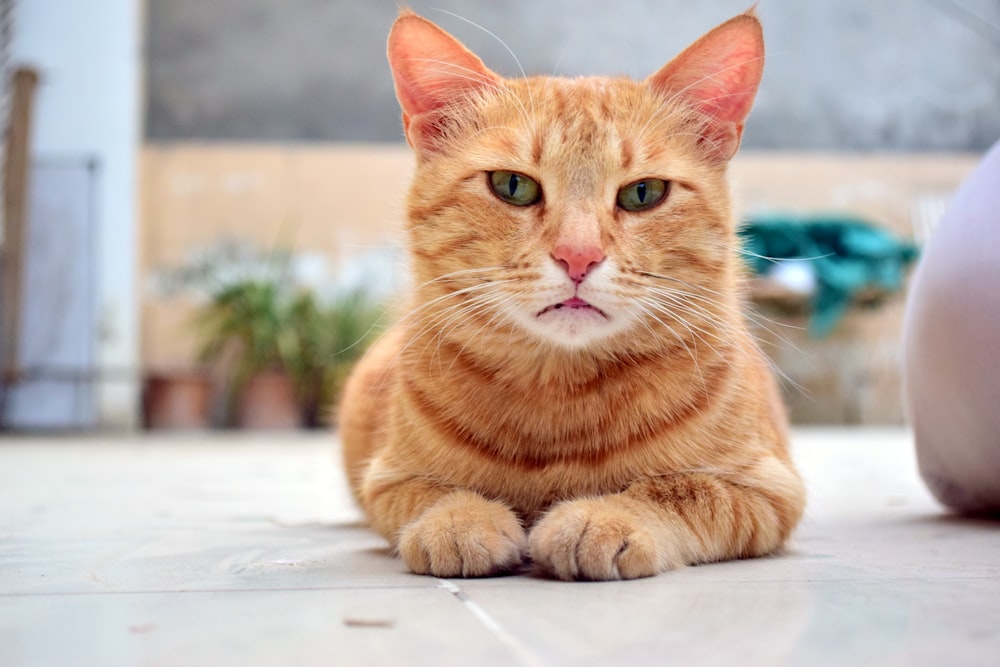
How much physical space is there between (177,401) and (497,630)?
5865 millimetres

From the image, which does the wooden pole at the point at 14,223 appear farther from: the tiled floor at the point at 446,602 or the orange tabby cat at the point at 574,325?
the orange tabby cat at the point at 574,325

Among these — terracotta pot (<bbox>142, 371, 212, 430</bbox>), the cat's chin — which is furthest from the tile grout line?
terracotta pot (<bbox>142, 371, 212, 430</bbox>)

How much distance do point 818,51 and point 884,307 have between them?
2.13 m

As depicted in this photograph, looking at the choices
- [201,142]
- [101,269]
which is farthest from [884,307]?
[101,269]

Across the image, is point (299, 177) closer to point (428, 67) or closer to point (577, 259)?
point (428, 67)

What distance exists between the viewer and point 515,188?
142 centimetres

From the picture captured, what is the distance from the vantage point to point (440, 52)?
1555 millimetres

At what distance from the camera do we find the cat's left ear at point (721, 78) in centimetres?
152

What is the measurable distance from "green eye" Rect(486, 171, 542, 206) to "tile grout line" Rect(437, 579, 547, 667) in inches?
22.3

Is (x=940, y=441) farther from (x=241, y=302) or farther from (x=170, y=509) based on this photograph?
(x=241, y=302)

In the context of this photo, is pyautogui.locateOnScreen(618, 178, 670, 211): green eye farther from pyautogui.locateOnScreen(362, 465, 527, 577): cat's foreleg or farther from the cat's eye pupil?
pyautogui.locateOnScreen(362, 465, 527, 577): cat's foreleg

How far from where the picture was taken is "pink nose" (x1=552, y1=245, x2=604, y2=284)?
129 cm

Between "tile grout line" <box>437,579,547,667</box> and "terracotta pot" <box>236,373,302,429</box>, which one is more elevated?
"tile grout line" <box>437,579,547,667</box>

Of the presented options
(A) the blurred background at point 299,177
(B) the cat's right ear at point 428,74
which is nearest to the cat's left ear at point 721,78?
(B) the cat's right ear at point 428,74
